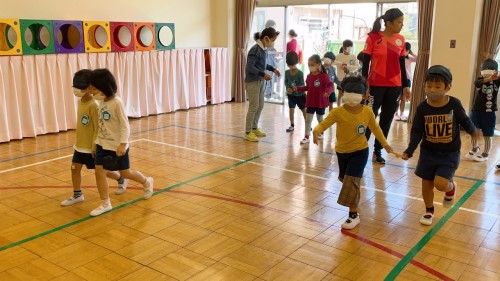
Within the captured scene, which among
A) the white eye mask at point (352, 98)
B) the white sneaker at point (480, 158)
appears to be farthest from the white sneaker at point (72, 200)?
the white sneaker at point (480, 158)

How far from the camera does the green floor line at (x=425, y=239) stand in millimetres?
2794

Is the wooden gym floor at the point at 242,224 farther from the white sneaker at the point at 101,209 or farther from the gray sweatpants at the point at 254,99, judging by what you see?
the gray sweatpants at the point at 254,99

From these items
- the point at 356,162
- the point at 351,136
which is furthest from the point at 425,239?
the point at 351,136

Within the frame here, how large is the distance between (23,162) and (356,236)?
12.9 feet

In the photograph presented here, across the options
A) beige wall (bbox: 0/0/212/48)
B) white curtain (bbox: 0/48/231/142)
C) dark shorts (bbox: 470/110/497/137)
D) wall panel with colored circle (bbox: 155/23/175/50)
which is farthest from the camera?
wall panel with colored circle (bbox: 155/23/175/50)

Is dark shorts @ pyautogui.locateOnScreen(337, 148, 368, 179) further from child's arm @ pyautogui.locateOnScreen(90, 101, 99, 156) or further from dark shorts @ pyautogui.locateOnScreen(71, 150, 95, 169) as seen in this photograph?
dark shorts @ pyautogui.locateOnScreen(71, 150, 95, 169)

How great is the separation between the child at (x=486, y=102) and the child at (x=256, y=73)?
2537 millimetres

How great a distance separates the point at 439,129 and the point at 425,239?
789mm

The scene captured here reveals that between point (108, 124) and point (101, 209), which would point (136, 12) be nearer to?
point (108, 124)

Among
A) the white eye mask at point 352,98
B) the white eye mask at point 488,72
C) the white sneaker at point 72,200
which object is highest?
the white eye mask at point 488,72

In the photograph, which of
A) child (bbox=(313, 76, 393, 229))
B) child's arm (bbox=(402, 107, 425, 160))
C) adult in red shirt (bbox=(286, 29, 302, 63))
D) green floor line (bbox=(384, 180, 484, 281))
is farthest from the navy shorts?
adult in red shirt (bbox=(286, 29, 302, 63))

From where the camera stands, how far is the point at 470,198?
13.4 ft

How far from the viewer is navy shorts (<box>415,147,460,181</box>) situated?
3.24 meters

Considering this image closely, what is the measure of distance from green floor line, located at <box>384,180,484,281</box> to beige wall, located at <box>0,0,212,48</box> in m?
6.21
